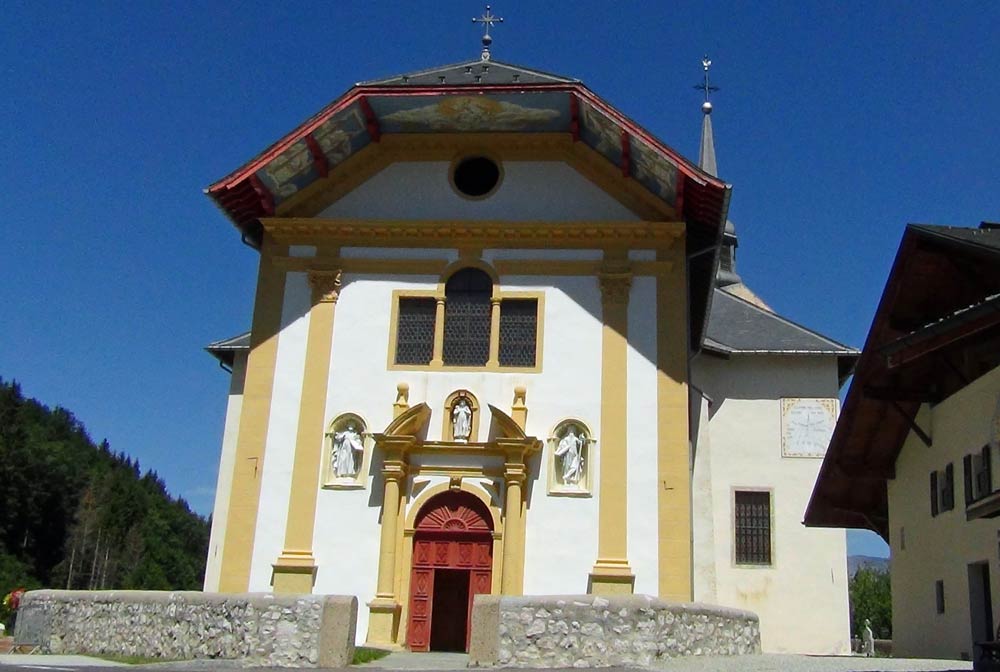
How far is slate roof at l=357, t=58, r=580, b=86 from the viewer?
20.0m

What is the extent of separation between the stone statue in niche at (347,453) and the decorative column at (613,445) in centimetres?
430

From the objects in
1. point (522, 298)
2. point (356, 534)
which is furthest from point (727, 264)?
point (356, 534)

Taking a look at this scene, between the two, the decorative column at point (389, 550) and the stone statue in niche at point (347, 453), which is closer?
the decorative column at point (389, 550)

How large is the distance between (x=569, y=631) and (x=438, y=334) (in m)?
8.30

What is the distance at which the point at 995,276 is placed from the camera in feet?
50.6

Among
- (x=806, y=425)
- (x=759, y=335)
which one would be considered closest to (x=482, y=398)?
(x=806, y=425)

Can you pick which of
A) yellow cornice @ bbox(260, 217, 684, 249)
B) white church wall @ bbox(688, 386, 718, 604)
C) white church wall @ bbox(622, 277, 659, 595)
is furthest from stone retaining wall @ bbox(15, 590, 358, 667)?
white church wall @ bbox(688, 386, 718, 604)

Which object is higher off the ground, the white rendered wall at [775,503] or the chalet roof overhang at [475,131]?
the chalet roof overhang at [475,131]

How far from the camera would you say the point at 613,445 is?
19359 mm

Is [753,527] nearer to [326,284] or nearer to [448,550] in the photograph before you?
[448,550]

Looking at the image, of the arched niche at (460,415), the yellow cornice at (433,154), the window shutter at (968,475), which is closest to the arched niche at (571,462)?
the arched niche at (460,415)

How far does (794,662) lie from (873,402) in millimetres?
6222

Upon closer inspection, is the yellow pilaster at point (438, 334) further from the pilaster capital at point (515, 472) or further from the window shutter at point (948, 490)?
the window shutter at point (948, 490)

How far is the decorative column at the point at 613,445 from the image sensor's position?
61.0ft
